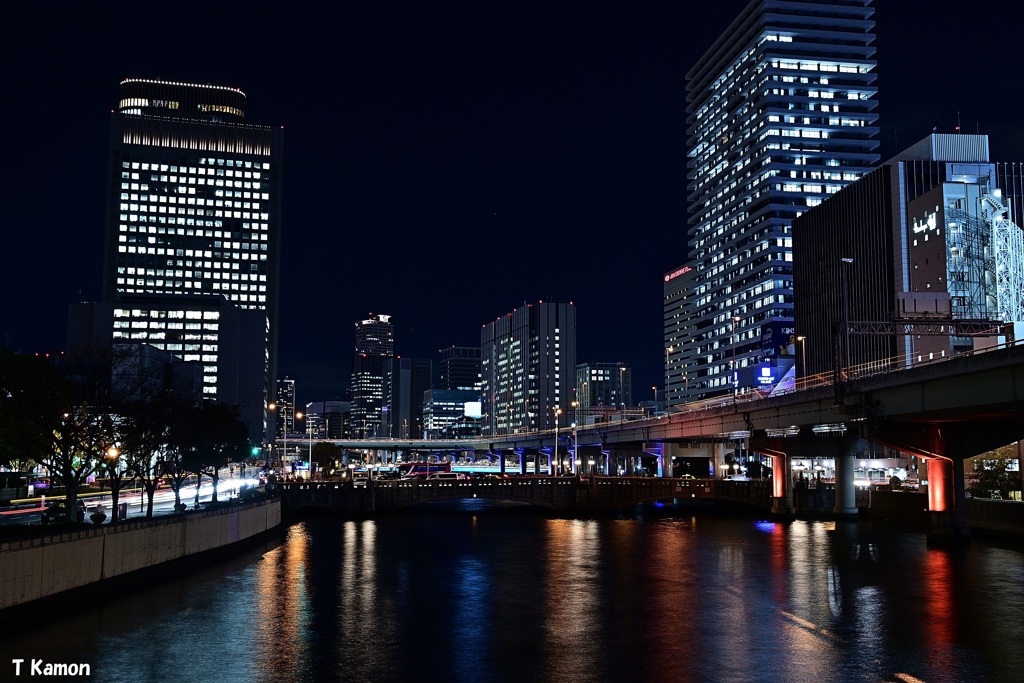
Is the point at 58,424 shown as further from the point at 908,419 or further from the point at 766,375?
the point at 766,375

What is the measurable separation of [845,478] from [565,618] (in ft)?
222

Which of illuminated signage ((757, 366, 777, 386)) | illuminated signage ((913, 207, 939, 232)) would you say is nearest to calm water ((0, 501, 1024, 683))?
illuminated signage ((913, 207, 939, 232))

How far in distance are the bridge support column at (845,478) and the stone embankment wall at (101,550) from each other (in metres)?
63.4

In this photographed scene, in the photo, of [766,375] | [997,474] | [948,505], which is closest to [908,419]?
[948,505]

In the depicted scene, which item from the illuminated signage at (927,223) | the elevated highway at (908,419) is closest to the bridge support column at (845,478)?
the elevated highway at (908,419)

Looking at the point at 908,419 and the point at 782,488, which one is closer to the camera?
the point at 908,419

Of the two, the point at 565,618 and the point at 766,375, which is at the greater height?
the point at 766,375

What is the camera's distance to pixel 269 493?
8806 centimetres

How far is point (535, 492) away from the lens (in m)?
114

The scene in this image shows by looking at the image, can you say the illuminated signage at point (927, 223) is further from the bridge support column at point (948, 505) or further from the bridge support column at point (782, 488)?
the bridge support column at point (948, 505)

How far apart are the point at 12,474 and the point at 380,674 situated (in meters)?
79.9

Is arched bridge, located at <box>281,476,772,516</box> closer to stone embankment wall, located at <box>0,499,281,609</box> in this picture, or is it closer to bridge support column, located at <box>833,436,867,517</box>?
bridge support column, located at <box>833,436,867,517</box>

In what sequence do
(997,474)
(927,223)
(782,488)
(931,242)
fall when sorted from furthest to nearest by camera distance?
(927,223)
(931,242)
(782,488)
(997,474)

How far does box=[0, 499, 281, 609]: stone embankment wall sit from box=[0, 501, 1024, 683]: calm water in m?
1.58
